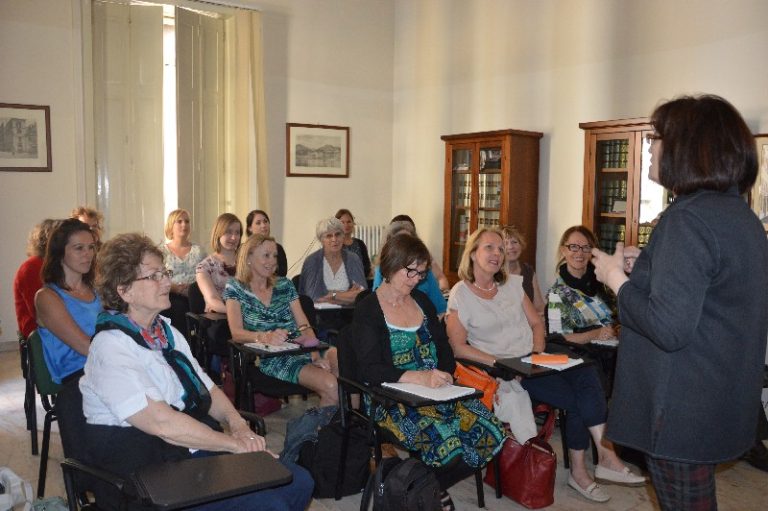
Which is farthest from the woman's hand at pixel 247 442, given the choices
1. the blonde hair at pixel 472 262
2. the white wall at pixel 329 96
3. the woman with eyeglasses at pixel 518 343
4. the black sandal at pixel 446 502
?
the white wall at pixel 329 96

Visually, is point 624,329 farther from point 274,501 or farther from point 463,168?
point 463,168

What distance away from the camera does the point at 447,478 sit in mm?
2930

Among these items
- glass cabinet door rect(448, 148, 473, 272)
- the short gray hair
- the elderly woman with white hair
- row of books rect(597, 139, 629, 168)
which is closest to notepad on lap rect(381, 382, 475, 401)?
the elderly woman with white hair

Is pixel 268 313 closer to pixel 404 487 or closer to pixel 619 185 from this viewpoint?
pixel 404 487

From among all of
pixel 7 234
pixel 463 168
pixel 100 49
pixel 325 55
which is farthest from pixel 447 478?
pixel 325 55

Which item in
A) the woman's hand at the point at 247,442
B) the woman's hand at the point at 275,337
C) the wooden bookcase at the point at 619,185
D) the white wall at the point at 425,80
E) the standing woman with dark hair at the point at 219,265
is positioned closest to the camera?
the woman's hand at the point at 247,442

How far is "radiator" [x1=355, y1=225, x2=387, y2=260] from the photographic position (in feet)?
27.4

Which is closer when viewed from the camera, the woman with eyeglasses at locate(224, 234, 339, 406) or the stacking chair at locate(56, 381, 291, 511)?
the stacking chair at locate(56, 381, 291, 511)

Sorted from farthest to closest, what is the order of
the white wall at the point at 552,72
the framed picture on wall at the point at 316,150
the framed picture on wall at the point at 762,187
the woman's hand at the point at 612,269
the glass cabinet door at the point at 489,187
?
the framed picture on wall at the point at 316,150, the glass cabinet door at the point at 489,187, the white wall at the point at 552,72, the framed picture on wall at the point at 762,187, the woman's hand at the point at 612,269

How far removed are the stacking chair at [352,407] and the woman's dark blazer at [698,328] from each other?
1424mm

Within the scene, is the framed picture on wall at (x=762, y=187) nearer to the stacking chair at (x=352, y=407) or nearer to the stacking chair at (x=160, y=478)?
the stacking chair at (x=352, y=407)

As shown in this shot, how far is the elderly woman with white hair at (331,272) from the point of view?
5469mm

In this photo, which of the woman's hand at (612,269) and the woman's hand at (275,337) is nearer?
the woman's hand at (612,269)

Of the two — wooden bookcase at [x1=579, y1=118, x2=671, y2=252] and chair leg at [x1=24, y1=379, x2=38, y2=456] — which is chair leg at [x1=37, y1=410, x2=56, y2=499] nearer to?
chair leg at [x1=24, y1=379, x2=38, y2=456]
